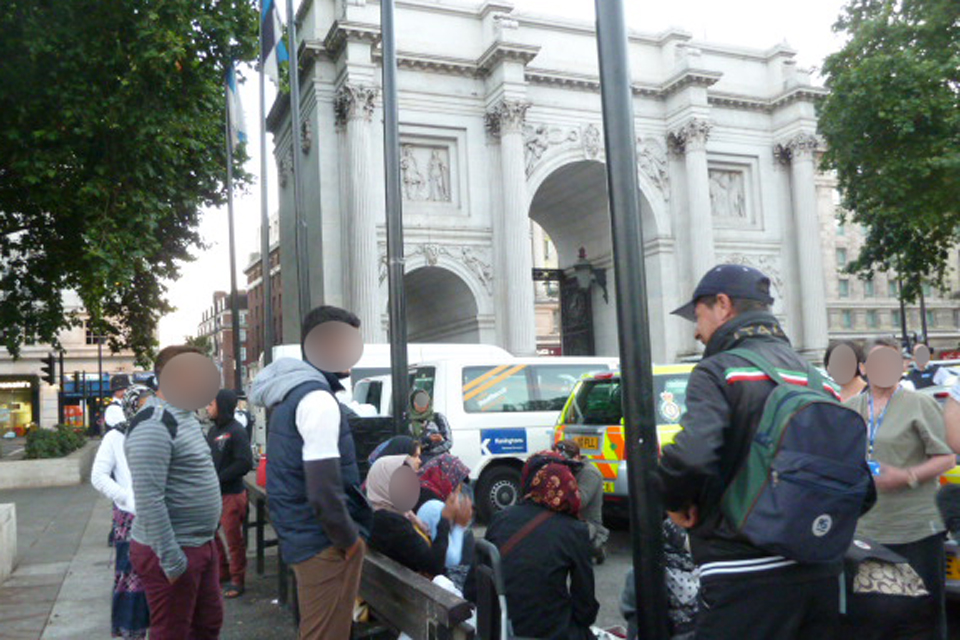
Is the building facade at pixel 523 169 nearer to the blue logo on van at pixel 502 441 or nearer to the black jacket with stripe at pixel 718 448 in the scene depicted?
the blue logo on van at pixel 502 441

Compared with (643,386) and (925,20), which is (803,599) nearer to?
(643,386)

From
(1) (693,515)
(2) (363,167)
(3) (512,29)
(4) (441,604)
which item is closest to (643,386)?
(1) (693,515)

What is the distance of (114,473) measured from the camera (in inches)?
245

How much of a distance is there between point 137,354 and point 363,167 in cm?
904

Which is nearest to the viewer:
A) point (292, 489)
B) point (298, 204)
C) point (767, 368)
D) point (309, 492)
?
point (767, 368)

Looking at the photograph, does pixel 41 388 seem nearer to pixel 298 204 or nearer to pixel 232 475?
pixel 298 204

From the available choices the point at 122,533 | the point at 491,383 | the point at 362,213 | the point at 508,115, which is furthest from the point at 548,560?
the point at 508,115

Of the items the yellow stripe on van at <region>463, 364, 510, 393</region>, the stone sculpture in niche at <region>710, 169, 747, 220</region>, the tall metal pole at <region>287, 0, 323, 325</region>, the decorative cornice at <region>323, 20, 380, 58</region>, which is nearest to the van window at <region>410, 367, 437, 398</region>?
the yellow stripe on van at <region>463, 364, 510, 393</region>

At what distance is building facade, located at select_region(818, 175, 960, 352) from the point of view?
6025cm

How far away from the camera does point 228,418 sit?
806 cm

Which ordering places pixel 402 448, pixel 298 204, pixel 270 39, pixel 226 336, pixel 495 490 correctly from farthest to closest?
pixel 226 336, pixel 495 490, pixel 270 39, pixel 298 204, pixel 402 448

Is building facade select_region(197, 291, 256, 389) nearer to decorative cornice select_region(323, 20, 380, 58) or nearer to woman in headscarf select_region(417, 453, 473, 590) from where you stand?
decorative cornice select_region(323, 20, 380, 58)

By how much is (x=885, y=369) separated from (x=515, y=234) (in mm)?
23048

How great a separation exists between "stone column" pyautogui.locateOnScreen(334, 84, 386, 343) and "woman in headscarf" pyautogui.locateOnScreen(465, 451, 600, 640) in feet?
69.9
